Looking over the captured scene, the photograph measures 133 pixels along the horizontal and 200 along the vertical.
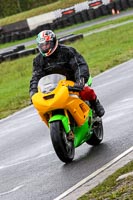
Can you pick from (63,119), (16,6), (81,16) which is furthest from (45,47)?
(16,6)

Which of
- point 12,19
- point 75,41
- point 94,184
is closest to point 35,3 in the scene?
point 12,19

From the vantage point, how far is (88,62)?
27359mm

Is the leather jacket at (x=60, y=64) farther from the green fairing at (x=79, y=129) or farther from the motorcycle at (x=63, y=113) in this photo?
the green fairing at (x=79, y=129)

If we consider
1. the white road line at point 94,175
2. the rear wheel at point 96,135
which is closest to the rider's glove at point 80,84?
the rear wheel at point 96,135

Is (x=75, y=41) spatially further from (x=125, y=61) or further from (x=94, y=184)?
(x=94, y=184)

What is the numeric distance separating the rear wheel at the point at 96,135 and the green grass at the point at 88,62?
25.2 ft

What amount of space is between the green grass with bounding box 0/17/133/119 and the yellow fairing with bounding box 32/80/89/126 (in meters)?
8.43

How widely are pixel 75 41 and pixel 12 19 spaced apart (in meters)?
30.2

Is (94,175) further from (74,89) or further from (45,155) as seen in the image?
(45,155)

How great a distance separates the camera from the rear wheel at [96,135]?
10562 mm

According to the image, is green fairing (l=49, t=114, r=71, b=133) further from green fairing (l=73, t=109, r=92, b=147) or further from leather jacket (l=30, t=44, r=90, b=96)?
leather jacket (l=30, t=44, r=90, b=96)

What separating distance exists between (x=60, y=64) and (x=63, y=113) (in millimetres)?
890

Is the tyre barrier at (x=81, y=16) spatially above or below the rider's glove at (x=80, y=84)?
below

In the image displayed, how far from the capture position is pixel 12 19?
221 ft
